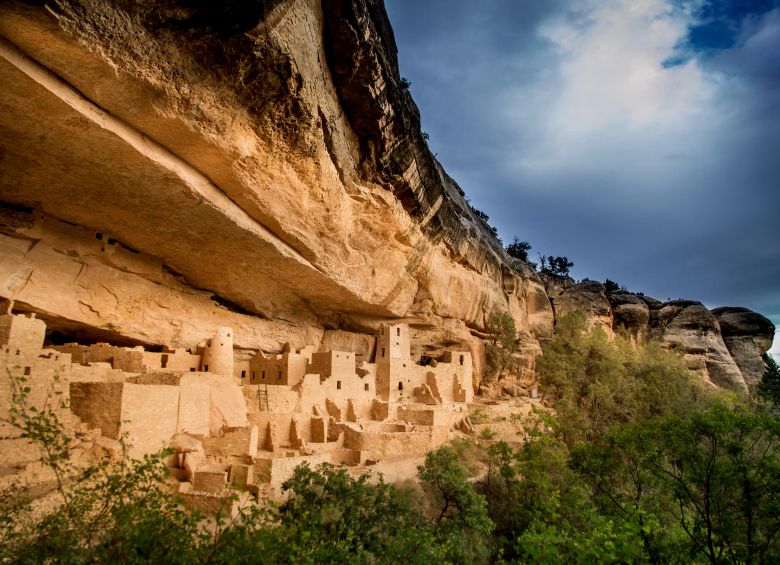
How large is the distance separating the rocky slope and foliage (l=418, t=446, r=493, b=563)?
25.5ft

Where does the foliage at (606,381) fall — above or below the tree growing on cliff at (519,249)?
below

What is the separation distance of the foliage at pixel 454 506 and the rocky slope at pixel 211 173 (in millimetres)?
7773

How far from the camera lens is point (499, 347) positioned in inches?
1105

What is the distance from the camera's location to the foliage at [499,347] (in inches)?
1086

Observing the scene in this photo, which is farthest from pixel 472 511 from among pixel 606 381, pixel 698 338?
pixel 698 338

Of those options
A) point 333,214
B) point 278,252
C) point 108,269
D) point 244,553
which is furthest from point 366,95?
point 244,553

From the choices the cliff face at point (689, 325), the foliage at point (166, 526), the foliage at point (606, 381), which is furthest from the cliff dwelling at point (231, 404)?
the cliff face at point (689, 325)

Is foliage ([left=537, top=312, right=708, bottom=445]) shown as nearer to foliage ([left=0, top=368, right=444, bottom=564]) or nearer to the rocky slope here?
the rocky slope

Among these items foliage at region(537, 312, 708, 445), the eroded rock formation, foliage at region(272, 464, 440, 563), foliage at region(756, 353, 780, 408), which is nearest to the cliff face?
foliage at region(756, 353, 780, 408)

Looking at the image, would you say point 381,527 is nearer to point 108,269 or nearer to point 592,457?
Result: point 592,457

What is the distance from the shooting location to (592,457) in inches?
589

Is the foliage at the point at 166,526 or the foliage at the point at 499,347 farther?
the foliage at the point at 499,347

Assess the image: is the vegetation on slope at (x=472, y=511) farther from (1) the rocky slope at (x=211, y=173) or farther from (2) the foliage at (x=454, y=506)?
(1) the rocky slope at (x=211, y=173)

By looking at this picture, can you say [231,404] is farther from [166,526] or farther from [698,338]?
[698,338]
